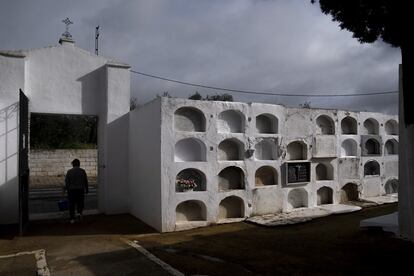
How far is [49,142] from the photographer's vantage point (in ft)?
78.8

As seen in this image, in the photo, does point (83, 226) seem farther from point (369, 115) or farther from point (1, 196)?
point (369, 115)

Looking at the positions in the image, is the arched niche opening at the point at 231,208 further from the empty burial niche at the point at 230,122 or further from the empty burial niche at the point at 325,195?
the empty burial niche at the point at 325,195

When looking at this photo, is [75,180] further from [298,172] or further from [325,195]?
[325,195]

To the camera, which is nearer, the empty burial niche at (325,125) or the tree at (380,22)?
the tree at (380,22)

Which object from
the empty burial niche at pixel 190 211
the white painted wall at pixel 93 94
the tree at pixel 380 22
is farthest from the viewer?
the white painted wall at pixel 93 94

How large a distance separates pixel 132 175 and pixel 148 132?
1.64 m

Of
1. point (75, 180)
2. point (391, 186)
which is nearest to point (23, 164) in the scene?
point (75, 180)

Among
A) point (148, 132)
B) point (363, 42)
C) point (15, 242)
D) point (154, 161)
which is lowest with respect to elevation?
point (15, 242)

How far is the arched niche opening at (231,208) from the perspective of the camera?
28.0ft

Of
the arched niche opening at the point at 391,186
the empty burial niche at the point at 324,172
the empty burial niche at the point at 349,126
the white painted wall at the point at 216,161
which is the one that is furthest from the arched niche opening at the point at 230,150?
the arched niche opening at the point at 391,186

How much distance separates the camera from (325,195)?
33.7ft

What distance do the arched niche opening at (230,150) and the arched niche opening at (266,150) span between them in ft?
1.69

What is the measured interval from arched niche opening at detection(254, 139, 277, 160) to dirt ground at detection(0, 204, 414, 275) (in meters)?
1.77

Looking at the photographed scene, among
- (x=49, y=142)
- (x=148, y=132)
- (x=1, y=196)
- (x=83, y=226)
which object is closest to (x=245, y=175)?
(x=148, y=132)
